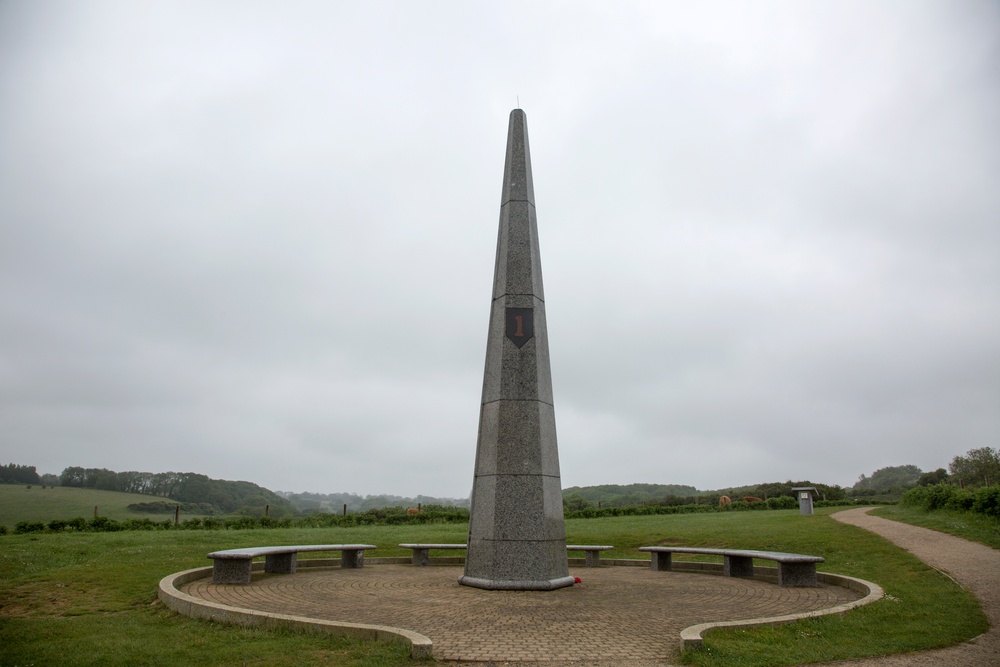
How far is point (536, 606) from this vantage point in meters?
7.83

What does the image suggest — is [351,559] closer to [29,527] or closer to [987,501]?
[29,527]

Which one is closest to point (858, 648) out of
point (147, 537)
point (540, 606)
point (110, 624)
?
point (540, 606)

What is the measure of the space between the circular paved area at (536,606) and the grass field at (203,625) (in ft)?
2.18

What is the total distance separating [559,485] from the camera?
410 inches

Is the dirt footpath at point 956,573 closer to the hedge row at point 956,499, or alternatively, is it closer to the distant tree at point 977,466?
the hedge row at point 956,499

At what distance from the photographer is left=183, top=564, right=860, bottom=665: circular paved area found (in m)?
5.72

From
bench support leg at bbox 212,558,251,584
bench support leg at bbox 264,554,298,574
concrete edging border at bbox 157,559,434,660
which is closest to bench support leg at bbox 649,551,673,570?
bench support leg at bbox 264,554,298,574

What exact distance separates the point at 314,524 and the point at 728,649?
70.9ft

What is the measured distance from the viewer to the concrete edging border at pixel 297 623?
5.44 m

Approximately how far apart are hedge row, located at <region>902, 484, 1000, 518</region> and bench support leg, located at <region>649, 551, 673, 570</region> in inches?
→ 413

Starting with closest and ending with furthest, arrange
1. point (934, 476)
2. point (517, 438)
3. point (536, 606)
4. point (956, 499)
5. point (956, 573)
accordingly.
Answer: point (536, 606)
point (517, 438)
point (956, 573)
point (956, 499)
point (934, 476)

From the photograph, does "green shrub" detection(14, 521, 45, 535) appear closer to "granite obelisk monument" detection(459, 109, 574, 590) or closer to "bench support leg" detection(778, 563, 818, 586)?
"granite obelisk monument" detection(459, 109, 574, 590)

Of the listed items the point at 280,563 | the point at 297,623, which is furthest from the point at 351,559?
the point at 297,623

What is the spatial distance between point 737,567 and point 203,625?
8.62 metres
